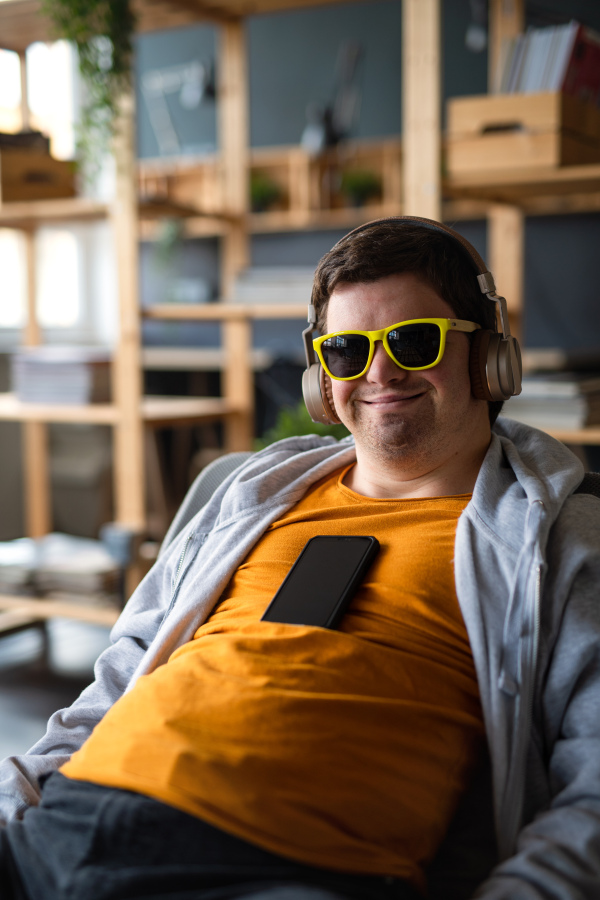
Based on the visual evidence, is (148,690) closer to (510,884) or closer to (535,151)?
(510,884)

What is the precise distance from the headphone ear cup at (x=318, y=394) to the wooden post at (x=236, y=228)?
5.91 feet

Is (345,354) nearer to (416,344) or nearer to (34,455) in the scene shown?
(416,344)

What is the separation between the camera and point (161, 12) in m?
3.13

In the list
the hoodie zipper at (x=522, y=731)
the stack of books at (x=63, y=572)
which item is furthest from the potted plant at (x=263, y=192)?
the hoodie zipper at (x=522, y=731)

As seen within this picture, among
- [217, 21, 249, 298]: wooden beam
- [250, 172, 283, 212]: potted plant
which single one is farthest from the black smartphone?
[250, 172, 283, 212]: potted plant

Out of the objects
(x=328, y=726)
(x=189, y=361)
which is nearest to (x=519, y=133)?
(x=328, y=726)

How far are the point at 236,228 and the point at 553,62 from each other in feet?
4.08

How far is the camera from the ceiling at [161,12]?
3041 mm

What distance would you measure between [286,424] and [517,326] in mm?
945

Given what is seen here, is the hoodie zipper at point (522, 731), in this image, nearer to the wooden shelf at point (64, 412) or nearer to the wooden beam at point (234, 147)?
the wooden shelf at point (64, 412)

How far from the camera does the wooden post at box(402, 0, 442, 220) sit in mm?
2551

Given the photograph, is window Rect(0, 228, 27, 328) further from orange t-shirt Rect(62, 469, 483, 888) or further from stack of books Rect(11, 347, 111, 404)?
orange t-shirt Rect(62, 469, 483, 888)

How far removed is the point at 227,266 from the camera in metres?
3.38

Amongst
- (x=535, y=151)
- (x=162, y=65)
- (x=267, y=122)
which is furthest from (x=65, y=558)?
(x=162, y=65)
